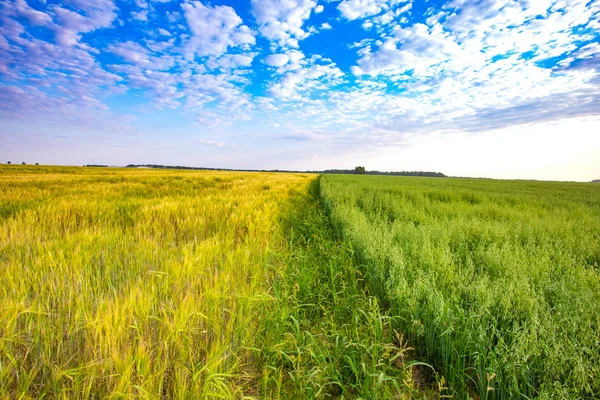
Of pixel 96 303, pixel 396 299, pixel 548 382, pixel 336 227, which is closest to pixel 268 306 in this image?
pixel 396 299

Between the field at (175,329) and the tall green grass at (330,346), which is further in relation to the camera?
the tall green grass at (330,346)

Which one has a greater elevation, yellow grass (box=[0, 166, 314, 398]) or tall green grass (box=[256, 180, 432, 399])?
yellow grass (box=[0, 166, 314, 398])

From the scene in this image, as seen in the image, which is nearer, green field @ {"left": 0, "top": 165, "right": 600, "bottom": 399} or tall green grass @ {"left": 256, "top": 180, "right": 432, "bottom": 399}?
green field @ {"left": 0, "top": 165, "right": 600, "bottom": 399}

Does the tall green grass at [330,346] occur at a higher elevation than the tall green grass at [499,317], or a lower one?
lower

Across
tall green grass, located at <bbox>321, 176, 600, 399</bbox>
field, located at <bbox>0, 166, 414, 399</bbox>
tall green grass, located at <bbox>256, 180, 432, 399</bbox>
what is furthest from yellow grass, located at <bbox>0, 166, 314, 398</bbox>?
tall green grass, located at <bbox>321, 176, 600, 399</bbox>

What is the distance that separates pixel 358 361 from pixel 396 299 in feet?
2.14

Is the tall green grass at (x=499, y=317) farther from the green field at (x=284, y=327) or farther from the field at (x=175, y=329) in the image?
the field at (x=175, y=329)

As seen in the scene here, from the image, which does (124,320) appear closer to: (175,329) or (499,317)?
(175,329)

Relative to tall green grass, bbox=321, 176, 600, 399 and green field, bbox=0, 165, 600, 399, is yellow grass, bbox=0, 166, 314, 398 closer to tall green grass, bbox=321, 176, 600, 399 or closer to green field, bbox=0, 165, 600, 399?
green field, bbox=0, 165, 600, 399

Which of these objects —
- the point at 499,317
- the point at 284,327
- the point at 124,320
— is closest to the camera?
the point at 124,320

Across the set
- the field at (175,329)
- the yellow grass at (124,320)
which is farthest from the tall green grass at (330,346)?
the yellow grass at (124,320)

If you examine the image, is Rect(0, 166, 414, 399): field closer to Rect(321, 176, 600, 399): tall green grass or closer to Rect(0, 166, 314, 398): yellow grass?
Rect(0, 166, 314, 398): yellow grass

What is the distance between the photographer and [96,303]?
1.85 meters

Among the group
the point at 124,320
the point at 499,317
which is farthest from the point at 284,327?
→ the point at 499,317
